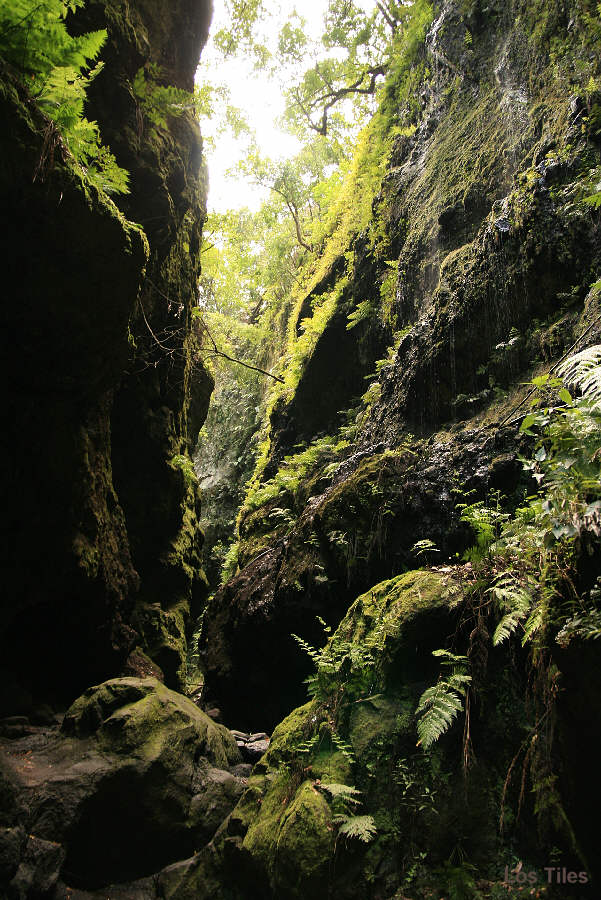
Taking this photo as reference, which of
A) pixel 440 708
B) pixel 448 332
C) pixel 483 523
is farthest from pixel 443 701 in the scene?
pixel 448 332

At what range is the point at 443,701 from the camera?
3.12m

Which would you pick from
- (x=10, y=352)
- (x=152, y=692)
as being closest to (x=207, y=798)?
(x=152, y=692)

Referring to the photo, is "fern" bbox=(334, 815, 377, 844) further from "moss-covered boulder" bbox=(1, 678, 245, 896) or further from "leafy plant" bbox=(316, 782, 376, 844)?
"moss-covered boulder" bbox=(1, 678, 245, 896)

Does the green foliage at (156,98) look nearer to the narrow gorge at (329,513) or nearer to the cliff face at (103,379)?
the narrow gorge at (329,513)

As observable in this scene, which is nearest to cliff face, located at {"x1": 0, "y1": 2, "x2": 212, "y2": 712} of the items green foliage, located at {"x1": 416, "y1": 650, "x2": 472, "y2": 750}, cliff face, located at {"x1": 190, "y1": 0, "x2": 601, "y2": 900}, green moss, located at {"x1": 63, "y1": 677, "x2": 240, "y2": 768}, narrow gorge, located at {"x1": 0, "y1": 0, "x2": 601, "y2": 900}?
narrow gorge, located at {"x1": 0, "y1": 0, "x2": 601, "y2": 900}

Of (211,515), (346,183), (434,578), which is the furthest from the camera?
(211,515)

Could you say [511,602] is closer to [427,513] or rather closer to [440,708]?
[440,708]

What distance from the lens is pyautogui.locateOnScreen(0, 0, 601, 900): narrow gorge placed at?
2.94 meters

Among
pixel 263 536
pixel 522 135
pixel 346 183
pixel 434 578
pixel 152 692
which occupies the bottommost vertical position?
pixel 152 692

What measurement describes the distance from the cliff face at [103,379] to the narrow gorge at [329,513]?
38 mm

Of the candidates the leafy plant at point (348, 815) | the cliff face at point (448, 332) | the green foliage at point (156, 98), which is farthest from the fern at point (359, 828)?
the green foliage at point (156, 98)

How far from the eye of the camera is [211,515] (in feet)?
54.2

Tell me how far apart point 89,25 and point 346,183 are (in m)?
9.24

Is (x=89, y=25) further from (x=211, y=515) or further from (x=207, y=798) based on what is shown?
(x=211, y=515)
